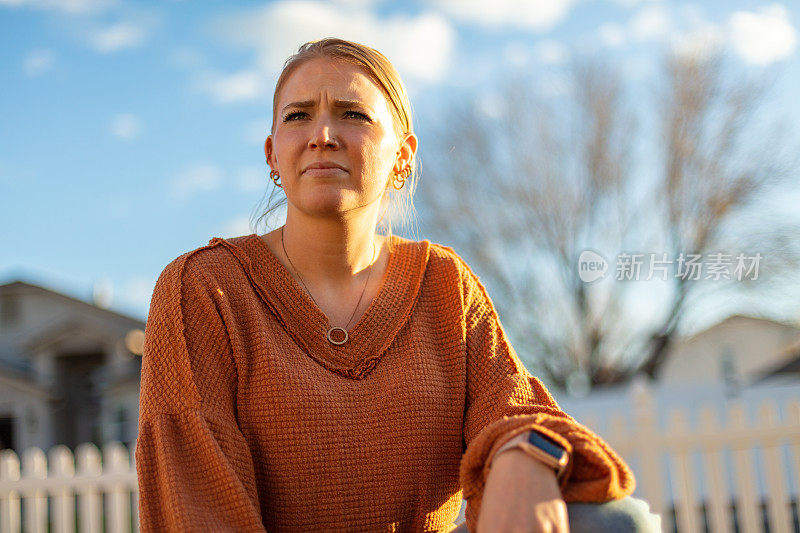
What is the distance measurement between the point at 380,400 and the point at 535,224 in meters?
14.7

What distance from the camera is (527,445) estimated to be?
1255 mm

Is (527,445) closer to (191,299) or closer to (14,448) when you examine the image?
(191,299)

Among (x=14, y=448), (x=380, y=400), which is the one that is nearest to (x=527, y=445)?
(x=380, y=400)

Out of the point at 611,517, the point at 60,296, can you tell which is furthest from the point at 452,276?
the point at 60,296

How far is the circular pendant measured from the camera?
1641 millimetres

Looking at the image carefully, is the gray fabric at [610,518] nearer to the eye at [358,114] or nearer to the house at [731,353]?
the eye at [358,114]

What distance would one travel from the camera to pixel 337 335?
165 cm

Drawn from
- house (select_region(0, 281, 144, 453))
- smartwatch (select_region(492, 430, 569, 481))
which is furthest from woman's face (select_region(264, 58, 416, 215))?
house (select_region(0, 281, 144, 453))

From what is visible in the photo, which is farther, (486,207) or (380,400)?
(486,207)

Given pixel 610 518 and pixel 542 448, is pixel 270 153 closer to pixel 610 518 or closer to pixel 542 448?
pixel 542 448

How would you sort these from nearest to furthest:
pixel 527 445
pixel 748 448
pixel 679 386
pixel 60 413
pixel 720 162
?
pixel 527 445
pixel 748 448
pixel 679 386
pixel 720 162
pixel 60 413

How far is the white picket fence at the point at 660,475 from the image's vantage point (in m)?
5.26

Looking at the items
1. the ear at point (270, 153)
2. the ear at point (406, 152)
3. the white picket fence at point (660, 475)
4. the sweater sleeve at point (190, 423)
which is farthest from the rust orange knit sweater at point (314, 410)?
the white picket fence at point (660, 475)

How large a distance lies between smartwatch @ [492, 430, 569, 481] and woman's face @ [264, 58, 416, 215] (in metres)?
0.65
